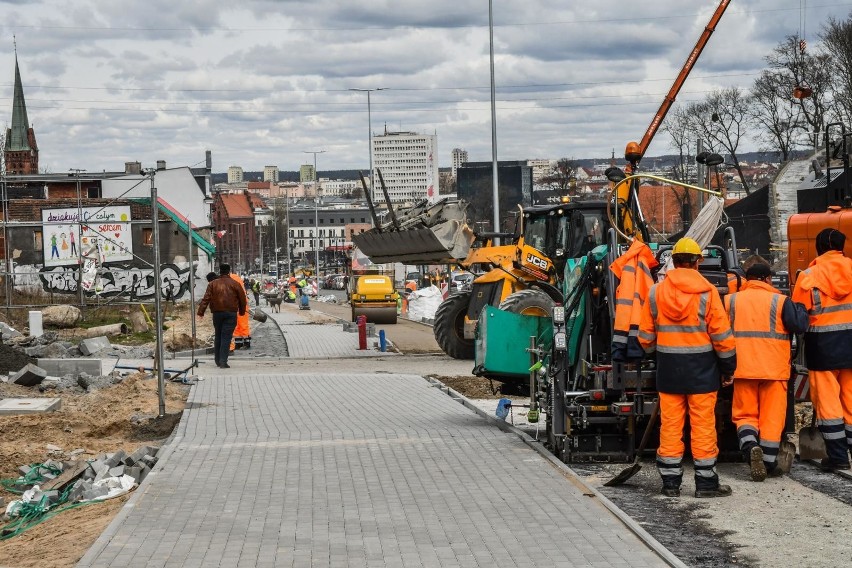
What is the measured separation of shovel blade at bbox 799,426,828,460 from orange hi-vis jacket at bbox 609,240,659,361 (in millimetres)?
1833

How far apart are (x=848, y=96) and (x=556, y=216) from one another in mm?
34564

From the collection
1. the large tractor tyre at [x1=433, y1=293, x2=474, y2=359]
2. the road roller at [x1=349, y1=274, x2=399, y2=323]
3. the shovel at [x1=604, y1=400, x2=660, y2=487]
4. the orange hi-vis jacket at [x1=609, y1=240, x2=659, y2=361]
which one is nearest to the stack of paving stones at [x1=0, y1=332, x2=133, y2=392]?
the large tractor tyre at [x1=433, y1=293, x2=474, y2=359]

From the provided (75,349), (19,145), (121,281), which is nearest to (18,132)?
(19,145)

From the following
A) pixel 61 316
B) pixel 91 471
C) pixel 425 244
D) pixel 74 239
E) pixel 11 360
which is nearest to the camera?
pixel 91 471

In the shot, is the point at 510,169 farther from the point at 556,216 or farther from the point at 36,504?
the point at 36,504

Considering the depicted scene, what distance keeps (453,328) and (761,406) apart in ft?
46.7

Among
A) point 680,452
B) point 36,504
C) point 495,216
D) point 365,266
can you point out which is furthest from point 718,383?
point 365,266

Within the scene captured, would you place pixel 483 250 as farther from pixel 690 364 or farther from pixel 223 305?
pixel 690 364

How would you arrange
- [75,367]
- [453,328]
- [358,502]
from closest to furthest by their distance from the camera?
[358,502], [75,367], [453,328]

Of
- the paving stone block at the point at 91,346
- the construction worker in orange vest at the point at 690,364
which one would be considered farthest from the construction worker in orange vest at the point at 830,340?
the paving stone block at the point at 91,346

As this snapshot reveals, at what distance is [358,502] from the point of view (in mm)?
8992

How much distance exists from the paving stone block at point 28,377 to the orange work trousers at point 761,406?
38.6 ft

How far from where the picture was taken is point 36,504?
1020cm

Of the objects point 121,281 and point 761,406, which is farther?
point 121,281
